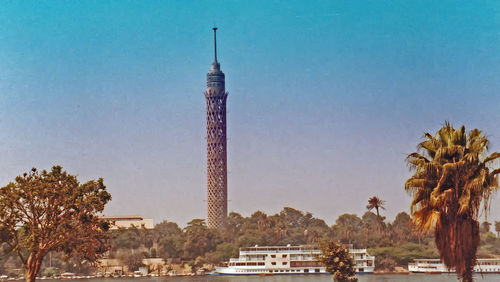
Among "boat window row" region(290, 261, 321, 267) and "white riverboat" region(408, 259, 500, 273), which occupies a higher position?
"boat window row" region(290, 261, 321, 267)

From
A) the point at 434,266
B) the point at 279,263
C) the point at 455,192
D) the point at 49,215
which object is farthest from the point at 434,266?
the point at 455,192

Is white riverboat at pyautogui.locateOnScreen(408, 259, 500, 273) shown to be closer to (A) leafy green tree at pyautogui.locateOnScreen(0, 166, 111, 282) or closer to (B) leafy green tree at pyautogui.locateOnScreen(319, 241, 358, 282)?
(B) leafy green tree at pyautogui.locateOnScreen(319, 241, 358, 282)

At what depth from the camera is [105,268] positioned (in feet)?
548

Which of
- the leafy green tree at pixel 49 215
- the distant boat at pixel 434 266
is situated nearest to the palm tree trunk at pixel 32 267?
the leafy green tree at pixel 49 215

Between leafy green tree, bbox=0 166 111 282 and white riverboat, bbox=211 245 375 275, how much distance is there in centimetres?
11911

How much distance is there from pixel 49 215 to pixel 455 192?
22554mm

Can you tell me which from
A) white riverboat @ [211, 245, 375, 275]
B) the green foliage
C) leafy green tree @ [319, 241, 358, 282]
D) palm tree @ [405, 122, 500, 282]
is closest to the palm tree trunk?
leafy green tree @ [319, 241, 358, 282]

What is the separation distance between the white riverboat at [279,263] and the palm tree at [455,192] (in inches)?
5336

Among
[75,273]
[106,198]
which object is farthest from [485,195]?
[75,273]

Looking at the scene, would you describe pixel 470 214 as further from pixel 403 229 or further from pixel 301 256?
pixel 403 229

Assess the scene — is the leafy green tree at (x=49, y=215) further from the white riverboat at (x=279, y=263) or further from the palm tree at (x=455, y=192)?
the white riverboat at (x=279, y=263)

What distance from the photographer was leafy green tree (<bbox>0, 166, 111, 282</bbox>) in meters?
36.9

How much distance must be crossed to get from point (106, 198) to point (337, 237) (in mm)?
150159

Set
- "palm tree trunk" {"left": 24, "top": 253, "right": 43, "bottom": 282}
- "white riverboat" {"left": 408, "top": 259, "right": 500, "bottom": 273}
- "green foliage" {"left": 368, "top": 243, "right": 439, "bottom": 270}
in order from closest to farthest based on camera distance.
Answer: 1. "palm tree trunk" {"left": 24, "top": 253, "right": 43, "bottom": 282}
2. "white riverboat" {"left": 408, "top": 259, "right": 500, "bottom": 273}
3. "green foliage" {"left": 368, "top": 243, "right": 439, "bottom": 270}
